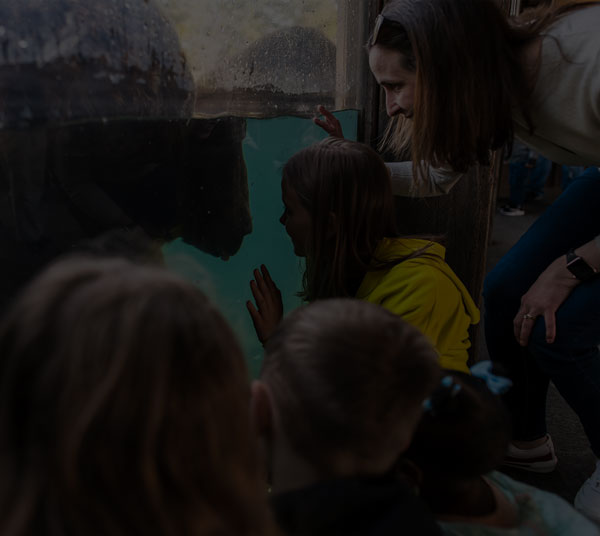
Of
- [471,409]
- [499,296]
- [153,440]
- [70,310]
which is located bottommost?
[499,296]

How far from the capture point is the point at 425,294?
1.56 meters

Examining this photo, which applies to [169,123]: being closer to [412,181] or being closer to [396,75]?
[396,75]

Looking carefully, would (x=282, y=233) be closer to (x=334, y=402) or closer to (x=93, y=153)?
(x=93, y=153)

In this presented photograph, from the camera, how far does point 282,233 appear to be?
89.4 inches

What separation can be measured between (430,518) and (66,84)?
1.11 metres

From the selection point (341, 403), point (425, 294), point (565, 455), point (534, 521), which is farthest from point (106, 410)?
point (565, 455)

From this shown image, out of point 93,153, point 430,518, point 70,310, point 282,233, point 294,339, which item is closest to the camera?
point 70,310

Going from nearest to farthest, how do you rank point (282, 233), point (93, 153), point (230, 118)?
point (93, 153) → point (230, 118) → point (282, 233)

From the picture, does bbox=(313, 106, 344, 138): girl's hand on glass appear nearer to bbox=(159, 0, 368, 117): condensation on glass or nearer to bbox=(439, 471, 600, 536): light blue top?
bbox=(159, 0, 368, 117): condensation on glass

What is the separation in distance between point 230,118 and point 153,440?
1398 millimetres

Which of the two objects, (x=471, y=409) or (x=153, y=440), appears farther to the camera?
(x=471, y=409)

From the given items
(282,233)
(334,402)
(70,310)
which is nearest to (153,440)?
(70,310)

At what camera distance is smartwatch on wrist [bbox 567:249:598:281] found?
63.3 inches

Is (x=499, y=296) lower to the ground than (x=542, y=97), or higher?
lower
